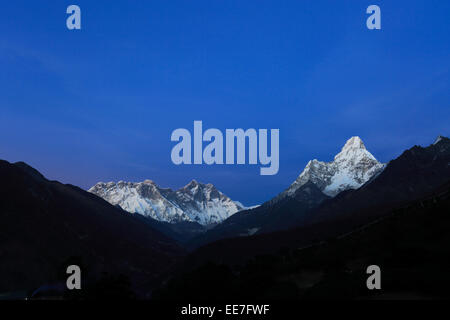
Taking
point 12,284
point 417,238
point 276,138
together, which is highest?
point 276,138

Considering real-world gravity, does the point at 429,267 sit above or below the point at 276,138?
below

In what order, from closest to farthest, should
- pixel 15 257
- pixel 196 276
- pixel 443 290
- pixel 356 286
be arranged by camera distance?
pixel 443 290 → pixel 356 286 → pixel 196 276 → pixel 15 257

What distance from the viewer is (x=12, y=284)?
170m

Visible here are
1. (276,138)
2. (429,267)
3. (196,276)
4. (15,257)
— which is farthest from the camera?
(15,257)

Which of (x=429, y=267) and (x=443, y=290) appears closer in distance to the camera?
(x=443, y=290)

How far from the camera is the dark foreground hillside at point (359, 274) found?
140ft

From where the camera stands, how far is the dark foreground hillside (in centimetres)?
4256

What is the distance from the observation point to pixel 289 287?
197 feet

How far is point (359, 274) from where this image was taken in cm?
5362
